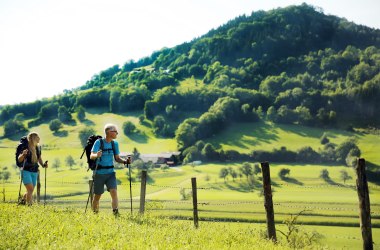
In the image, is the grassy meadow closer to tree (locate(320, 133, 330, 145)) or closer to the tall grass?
the tall grass

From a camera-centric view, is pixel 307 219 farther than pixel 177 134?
No

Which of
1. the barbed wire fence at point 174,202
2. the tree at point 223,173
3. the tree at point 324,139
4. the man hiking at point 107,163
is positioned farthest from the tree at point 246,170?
Answer: the man hiking at point 107,163

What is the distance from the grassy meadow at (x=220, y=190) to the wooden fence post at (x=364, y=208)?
7.01ft

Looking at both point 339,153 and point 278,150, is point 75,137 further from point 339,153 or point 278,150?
point 339,153

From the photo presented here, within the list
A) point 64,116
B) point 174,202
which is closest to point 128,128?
point 64,116

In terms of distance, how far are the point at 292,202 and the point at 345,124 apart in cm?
12034

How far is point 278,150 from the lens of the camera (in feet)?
443

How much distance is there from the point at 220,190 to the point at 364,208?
8679cm

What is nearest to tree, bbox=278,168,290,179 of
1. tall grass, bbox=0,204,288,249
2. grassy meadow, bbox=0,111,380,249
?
grassy meadow, bbox=0,111,380,249

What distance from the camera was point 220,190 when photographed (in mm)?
95750

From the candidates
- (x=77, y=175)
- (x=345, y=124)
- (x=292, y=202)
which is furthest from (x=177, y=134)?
(x=292, y=202)

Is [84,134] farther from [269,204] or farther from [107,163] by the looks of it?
[269,204]

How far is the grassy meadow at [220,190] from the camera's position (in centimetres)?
1462

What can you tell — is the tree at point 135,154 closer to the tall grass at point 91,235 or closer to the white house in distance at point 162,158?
the white house in distance at point 162,158
